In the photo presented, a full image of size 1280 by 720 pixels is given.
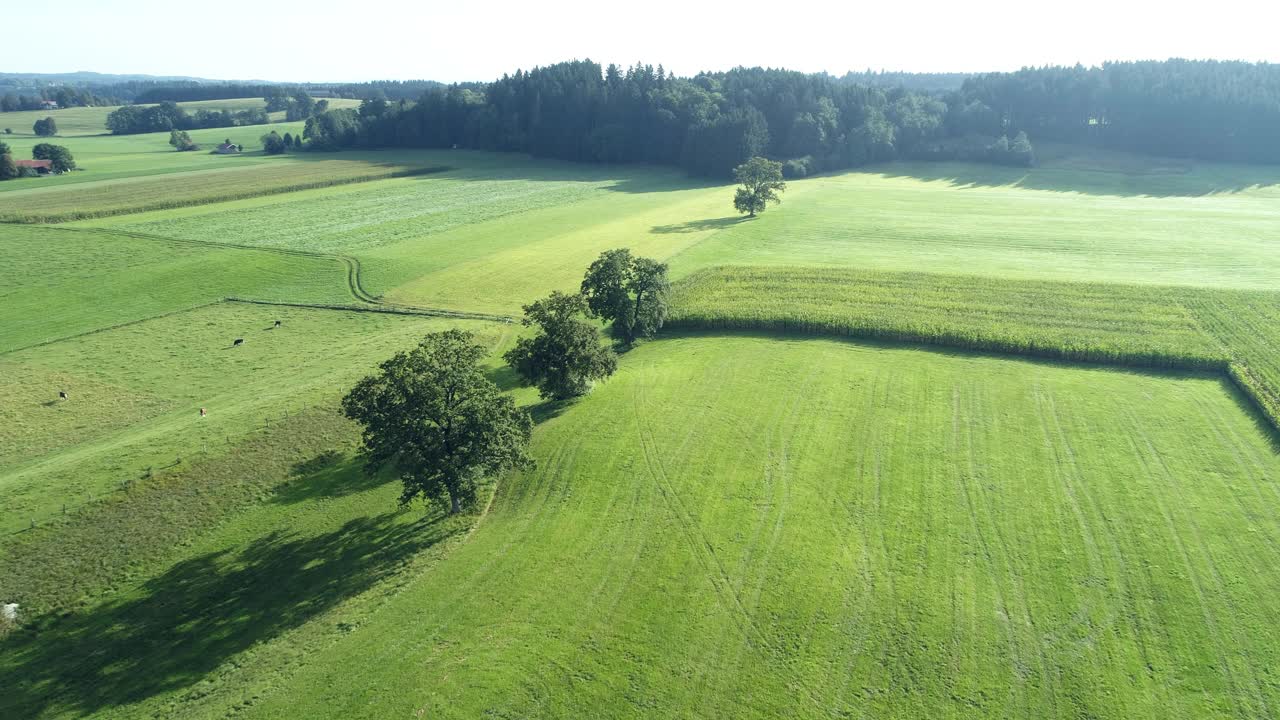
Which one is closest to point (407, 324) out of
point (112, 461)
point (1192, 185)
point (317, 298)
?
point (317, 298)

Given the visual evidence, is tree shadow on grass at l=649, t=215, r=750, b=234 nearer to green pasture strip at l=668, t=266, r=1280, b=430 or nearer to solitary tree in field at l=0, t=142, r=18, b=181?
green pasture strip at l=668, t=266, r=1280, b=430

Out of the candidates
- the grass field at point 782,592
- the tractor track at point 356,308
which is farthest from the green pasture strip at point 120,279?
the grass field at point 782,592

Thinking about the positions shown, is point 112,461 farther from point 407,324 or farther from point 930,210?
point 930,210

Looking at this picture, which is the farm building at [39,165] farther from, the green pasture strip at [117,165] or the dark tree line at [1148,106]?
the dark tree line at [1148,106]

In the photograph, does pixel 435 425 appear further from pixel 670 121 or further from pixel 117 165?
pixel 117 165

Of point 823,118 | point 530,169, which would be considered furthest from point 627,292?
point 823,118

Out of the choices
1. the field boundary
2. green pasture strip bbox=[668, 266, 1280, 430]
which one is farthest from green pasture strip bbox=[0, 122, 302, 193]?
green pasture strip bbox=[668, 266, 1280, 430]
